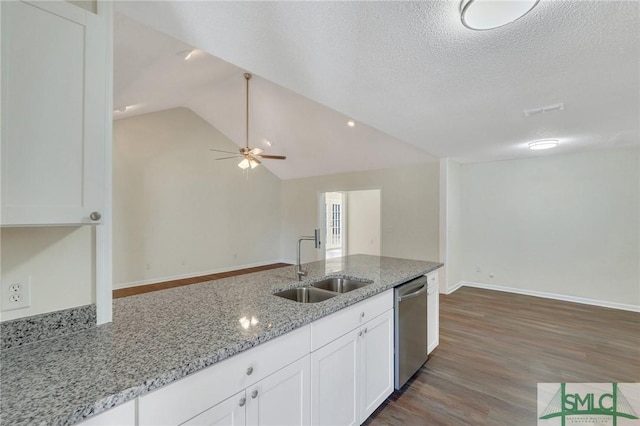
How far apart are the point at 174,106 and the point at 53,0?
17.4ft

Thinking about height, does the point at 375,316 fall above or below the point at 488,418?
above

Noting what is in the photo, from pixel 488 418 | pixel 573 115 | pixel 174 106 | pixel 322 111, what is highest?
→ pixel 174 106

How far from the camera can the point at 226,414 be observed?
42.7 inches

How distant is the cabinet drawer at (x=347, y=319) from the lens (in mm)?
1514

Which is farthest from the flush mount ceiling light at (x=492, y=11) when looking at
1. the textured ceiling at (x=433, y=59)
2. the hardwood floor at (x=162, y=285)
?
the hardwood floor at (x=162, y=285)

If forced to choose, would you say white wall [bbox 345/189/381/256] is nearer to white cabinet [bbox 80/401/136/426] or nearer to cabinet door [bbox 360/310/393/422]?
cabinet door [bbox 360/310/393/422]

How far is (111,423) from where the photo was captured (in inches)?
32.9

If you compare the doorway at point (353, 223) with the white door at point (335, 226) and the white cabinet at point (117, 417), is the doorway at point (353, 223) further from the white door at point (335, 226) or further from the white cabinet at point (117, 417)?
the white cabinet at point (117, 417)

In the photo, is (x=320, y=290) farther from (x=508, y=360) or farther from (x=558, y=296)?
(x=558, y=296)

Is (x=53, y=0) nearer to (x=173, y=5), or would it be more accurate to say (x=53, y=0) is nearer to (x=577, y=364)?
(x=173, y=5)

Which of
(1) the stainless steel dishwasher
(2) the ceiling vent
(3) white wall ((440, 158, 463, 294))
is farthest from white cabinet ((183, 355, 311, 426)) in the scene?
(3) white wall ((440, 158, 463, 294))

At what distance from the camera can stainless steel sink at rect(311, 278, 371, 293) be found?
231cm

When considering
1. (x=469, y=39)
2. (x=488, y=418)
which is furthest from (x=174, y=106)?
(x=488, y=418)

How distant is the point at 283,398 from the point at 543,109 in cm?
325
